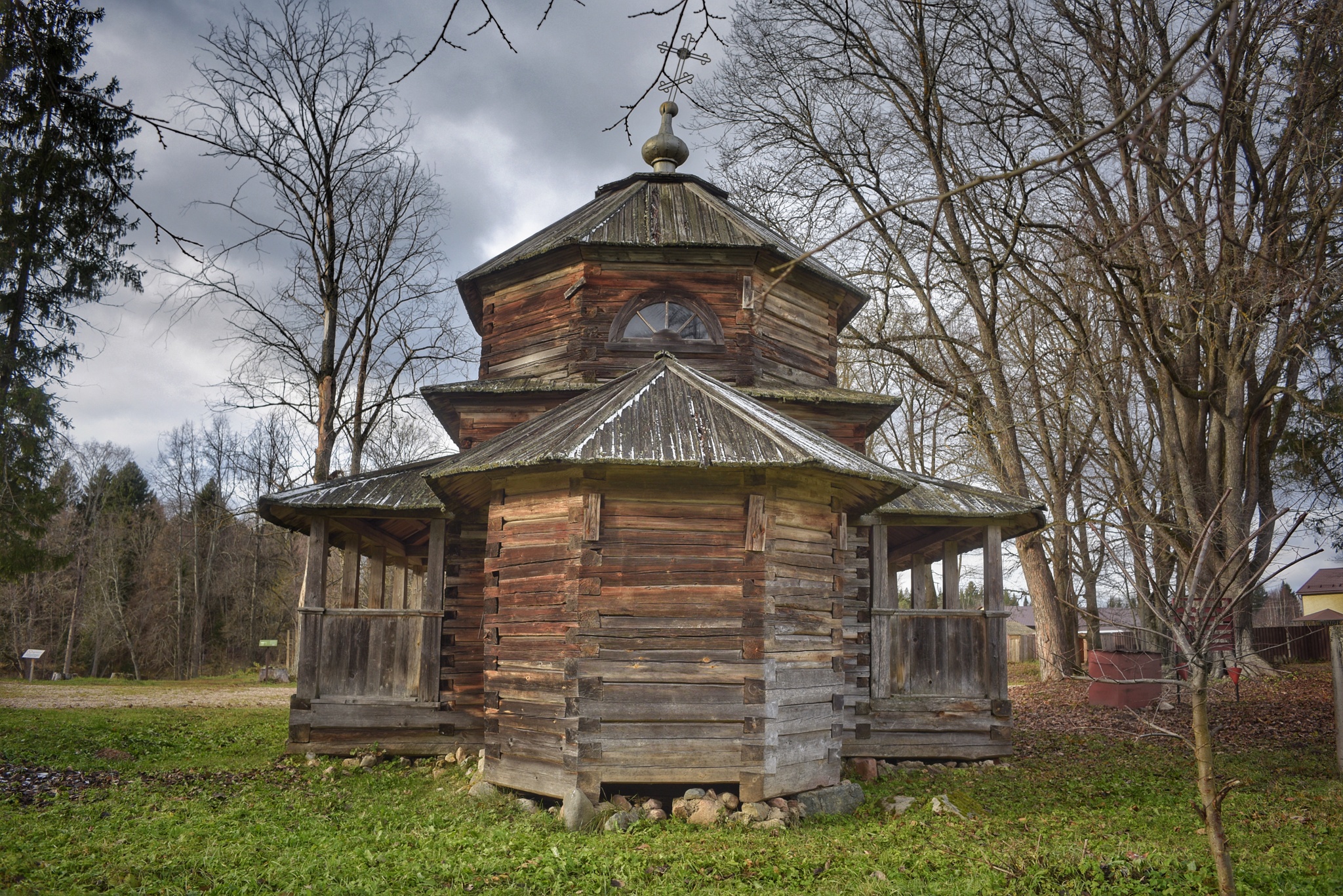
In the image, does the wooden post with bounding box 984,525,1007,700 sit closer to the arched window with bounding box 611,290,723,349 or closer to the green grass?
the green grass

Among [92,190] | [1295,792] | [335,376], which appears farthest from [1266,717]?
[335,376]

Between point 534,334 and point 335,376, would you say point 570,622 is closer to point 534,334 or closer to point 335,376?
point 534,334

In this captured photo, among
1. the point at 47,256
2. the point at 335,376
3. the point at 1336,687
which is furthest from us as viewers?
the point at 335,376

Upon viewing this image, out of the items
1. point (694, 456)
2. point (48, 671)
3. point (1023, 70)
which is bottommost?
point (48, 671)

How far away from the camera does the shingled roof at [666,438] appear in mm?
8477

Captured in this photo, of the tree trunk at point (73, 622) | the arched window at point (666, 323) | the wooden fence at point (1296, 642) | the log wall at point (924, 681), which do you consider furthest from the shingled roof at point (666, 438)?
the tree trunk at point (73, 622)

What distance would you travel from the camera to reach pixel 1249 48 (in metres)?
12.4

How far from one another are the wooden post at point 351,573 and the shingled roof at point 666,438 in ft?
14.4

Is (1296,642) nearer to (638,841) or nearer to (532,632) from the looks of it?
(638,841)

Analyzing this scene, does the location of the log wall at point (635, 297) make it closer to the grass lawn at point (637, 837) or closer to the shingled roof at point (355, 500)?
the shingled roof at point (355, 500)

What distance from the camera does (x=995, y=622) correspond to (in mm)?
12344

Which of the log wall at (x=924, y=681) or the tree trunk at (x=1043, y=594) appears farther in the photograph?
the tree trunk at (x=1043, y=594)

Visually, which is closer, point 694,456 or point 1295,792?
point 694,456

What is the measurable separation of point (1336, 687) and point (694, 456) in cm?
884
